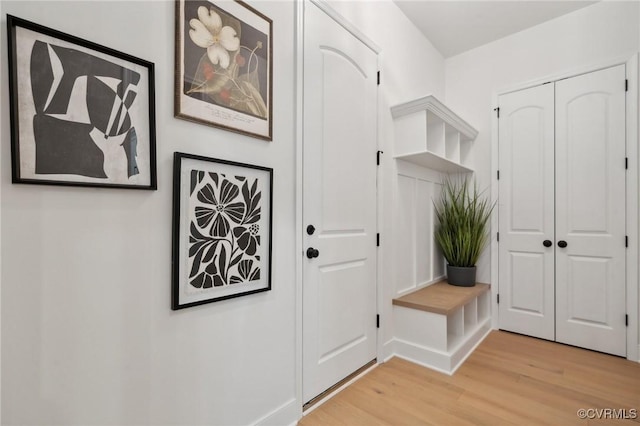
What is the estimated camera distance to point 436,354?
2.25 metres

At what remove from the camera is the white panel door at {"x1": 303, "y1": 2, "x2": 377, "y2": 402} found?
182 cm

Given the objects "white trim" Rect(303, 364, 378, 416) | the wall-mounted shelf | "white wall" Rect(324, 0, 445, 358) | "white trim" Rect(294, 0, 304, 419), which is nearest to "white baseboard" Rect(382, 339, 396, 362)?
"white wall" Rect(324, 0, 445, 358)

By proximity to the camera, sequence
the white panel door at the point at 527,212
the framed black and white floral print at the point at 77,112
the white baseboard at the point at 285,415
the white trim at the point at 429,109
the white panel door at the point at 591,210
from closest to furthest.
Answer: the framed black and white floral print at the point at 77,112 < the white baseboard at the point at 285,415 < the white trim at the point at 429,109 < the white panel door at the point at 591,210 < the white panel door at the point at 527,212

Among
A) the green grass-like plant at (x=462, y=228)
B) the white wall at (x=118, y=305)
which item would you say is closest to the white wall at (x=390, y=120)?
the green grass-like plant at (x=462, y=228)

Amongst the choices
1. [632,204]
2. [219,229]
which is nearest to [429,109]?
[632,204]

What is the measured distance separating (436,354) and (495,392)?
0.41 metres

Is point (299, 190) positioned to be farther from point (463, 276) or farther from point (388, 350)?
point (463, 276)

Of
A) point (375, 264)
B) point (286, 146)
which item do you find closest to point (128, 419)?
point (286, 146)

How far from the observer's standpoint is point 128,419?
1092 millimetres

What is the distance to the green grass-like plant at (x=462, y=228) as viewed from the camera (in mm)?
2904

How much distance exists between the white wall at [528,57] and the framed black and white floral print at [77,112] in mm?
3150

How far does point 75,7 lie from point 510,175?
3358mm

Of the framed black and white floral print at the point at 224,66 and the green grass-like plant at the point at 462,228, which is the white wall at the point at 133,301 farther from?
the green grass-like plant at the point at 462,228

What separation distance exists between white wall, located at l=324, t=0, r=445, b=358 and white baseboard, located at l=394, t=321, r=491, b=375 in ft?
0.37
